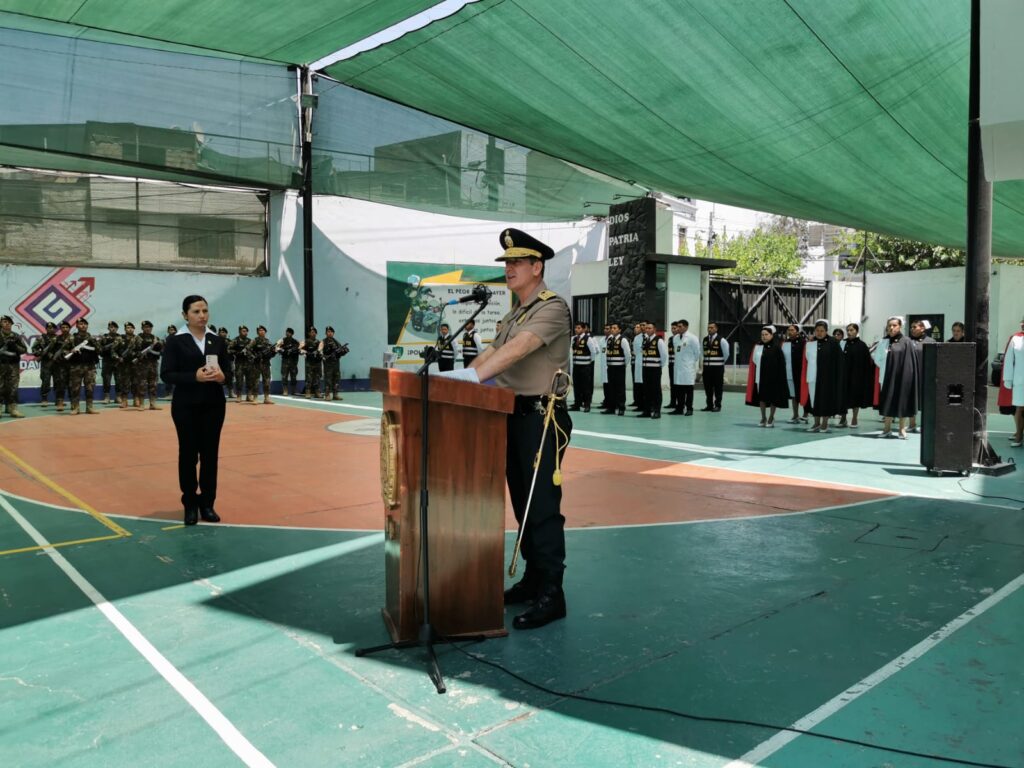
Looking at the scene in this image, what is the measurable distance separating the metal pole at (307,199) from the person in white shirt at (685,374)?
8480mm

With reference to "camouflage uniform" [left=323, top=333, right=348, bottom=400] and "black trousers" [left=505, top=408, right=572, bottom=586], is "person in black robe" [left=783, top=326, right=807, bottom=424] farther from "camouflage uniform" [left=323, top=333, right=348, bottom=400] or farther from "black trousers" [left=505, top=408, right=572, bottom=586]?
"black trousers" [left=505, top=408, right=572, bottom=586]

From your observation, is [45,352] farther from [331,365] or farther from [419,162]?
[419,162]

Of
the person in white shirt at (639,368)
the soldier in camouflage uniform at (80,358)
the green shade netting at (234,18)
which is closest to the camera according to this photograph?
the green shade netting at (234,18)

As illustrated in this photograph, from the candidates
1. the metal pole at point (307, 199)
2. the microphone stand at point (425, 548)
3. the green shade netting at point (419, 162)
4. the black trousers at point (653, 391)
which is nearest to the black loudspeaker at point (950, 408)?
the microphone stand at point (425, 548)

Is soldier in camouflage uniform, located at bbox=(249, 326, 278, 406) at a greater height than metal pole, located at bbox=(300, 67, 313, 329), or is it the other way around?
metal pole, located at bbox=(300, 67, 313, 329)

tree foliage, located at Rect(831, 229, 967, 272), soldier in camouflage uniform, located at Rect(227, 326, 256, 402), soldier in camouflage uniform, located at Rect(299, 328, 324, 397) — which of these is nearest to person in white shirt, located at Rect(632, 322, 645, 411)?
soldier in camouflage uniform, located at Rect(299, 328, 324, 397)

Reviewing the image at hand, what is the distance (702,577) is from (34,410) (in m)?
14.1

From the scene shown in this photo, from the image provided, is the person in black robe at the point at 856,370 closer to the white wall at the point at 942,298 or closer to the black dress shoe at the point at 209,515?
the black dress shoe at the point at 209,515

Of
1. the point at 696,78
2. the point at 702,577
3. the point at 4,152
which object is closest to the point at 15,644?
the point at 702,577

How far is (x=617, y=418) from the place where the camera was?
13469mm

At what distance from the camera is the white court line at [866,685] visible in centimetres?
237

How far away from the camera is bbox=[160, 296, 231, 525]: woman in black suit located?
543cm

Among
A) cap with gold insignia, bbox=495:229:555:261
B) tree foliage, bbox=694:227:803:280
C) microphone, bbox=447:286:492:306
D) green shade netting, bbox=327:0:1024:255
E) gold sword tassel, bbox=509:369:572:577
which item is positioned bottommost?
gold sword tassel, bbox=509:369:572:577

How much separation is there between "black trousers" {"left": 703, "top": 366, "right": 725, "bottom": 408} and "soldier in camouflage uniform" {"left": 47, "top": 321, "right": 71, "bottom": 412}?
1167 centimetres
